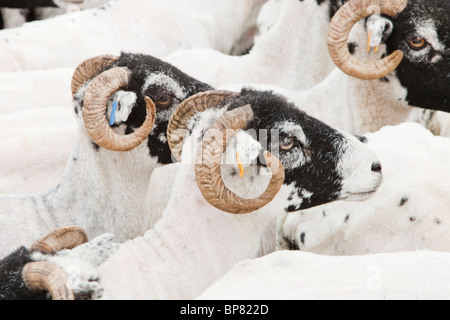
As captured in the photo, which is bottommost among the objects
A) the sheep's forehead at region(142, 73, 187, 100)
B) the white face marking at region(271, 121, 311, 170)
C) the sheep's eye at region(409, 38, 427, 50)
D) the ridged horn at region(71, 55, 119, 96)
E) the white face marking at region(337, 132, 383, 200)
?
the white face marking at region(337, 132, 383, 200)

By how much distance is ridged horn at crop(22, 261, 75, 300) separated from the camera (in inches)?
107

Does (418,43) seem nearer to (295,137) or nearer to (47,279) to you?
(295,137)

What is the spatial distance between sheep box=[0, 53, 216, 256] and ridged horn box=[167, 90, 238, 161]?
45 centimetres

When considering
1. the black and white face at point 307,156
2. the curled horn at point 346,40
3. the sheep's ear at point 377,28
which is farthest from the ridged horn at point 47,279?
the sheep's ear at point 377,28

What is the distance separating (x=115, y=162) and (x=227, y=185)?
41.7 inches

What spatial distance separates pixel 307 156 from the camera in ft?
11.3

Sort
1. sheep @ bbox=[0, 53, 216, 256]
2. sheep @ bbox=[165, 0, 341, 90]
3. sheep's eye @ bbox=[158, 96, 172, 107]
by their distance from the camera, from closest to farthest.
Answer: sheep @ bbox=[0, 53, 216, 256]
sheep's eye @ bbox=[158, 96, 172, 107]
sheep @ bbox=[165, 0, 341, 90]

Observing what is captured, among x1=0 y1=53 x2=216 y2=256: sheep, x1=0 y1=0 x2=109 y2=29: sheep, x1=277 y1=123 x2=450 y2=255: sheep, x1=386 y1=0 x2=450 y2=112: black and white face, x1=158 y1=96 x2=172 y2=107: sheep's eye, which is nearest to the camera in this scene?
x1=277 y1=123 x2=450 y2=255: sheep

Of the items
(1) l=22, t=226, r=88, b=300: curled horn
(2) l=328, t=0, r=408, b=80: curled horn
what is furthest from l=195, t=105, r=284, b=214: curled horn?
(2) l=328, t=0, r=408, b=80: curled horn

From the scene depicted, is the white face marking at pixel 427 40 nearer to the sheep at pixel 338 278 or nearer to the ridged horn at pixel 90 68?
the sheep at pixel 338 278

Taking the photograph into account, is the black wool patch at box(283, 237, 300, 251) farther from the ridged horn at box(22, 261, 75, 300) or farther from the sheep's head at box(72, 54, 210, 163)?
the ridged horn at box(22, 261, 75, 300)

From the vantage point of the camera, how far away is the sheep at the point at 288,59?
19.4ft

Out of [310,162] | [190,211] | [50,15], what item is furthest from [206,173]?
[50,15]

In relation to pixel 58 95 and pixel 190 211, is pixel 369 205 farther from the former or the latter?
pixel 58 95
